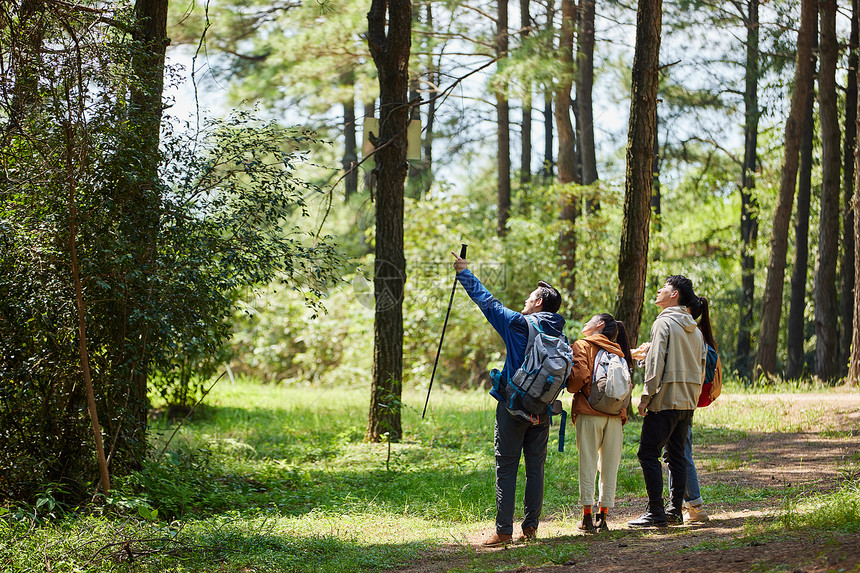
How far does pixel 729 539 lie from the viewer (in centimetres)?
486

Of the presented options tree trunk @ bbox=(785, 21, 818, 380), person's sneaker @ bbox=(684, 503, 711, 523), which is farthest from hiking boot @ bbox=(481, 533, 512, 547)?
tree trunk @ bbox=(785, 21, 818, 380)

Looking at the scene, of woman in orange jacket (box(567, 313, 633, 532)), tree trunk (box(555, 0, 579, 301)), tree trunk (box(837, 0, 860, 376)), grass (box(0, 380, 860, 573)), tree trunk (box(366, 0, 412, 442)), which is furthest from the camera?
tree trunk (box(555, 0, 579, 301))

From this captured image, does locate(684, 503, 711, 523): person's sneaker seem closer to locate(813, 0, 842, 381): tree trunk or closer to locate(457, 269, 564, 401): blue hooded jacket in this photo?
locate(457, 269, 564, 401): blue hooded jacket

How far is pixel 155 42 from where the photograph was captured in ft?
23.4

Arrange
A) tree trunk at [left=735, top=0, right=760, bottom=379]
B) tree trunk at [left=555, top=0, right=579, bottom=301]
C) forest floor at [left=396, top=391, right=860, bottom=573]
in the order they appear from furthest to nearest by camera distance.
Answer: tree trunk at [left=735, top=0, right=760, bottom=379]
tree trunk at [left=555, top=0, right=579, bottom=301]
forest floor at [left=396, top=391, right=860, bottom=573]

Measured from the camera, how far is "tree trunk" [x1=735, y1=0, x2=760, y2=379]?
62.0 ft

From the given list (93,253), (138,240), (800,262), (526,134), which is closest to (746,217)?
(800,262)

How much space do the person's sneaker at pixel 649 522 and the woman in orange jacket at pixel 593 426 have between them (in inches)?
8.3

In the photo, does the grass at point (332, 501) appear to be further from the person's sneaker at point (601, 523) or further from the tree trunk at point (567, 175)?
the tree trunk at point (567, 175)

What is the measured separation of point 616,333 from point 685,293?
532 mm

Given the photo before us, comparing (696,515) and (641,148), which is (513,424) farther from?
(641,148)

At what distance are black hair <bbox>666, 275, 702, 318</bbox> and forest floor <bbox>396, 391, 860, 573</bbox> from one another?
1.45 m

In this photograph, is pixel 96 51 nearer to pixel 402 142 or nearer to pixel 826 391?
pixel 402 142

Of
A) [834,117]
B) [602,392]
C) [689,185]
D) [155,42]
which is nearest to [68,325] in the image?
[155,42]
